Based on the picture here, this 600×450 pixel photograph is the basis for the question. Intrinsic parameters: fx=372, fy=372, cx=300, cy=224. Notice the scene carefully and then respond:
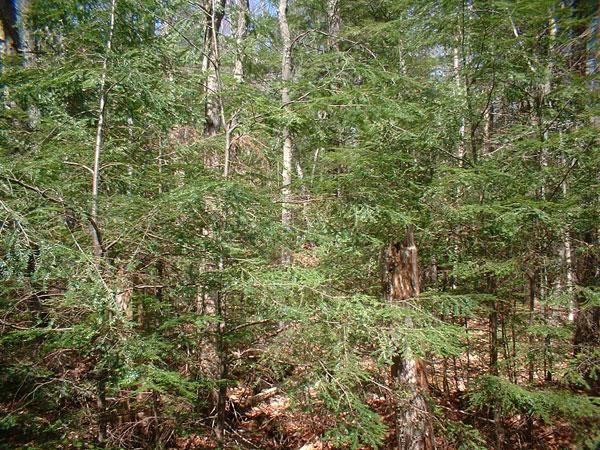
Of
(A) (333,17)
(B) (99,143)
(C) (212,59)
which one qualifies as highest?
(A) (333,17)

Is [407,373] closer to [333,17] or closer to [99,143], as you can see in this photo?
[99,143]

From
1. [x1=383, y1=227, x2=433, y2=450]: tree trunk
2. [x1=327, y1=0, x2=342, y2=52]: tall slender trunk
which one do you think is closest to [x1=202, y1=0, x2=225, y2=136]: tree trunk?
[x1=383, y1=227, x2=433, y2=450]: tree trunk

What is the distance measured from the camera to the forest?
11.8 feet

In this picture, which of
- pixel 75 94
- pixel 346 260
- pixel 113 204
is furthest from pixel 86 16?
pixel 346 260

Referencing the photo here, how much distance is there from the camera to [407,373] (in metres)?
5.52

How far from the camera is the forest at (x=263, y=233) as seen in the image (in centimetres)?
361

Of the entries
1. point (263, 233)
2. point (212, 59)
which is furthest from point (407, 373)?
point (212, 59)

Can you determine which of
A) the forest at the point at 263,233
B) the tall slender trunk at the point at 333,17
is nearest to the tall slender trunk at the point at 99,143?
the forest at the point at 263,233

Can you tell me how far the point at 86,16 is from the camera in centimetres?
412

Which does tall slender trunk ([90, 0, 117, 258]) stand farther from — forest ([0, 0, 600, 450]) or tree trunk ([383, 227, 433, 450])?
tree trunk ([383, 227, 433, 450])

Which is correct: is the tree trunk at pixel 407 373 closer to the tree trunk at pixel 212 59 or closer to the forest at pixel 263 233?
the forest at pixel 263 233

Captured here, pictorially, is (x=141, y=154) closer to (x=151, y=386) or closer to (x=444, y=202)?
(x=151, y=386)

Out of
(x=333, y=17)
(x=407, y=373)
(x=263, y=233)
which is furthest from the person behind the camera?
(x=333, y=17)

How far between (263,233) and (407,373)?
317 centimetres
